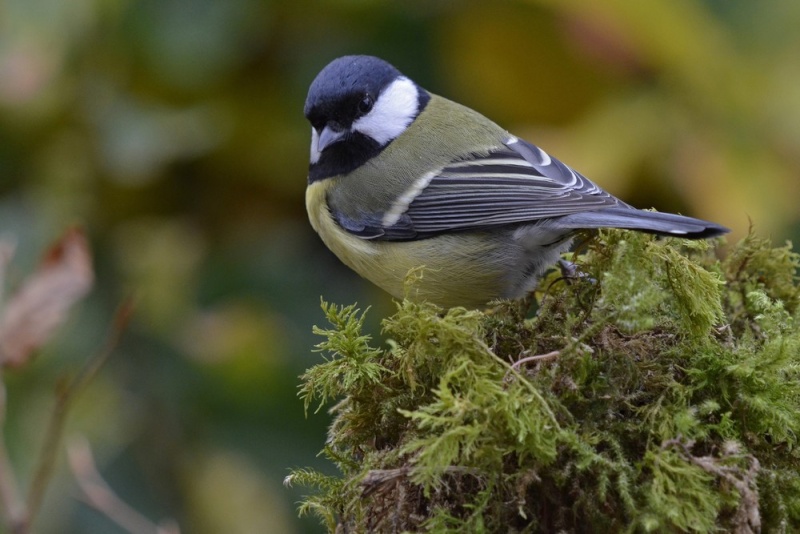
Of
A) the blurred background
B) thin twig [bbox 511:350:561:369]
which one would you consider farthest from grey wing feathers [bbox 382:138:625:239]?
the blurred background

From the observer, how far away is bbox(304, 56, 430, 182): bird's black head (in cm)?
254

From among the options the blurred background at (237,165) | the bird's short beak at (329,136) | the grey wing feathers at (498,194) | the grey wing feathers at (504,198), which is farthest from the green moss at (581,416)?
the blurred background at (237,165)

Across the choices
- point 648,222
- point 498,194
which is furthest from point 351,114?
point 648,222

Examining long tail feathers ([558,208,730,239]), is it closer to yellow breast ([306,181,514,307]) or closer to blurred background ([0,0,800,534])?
yellow breast ([306,181,514,307])

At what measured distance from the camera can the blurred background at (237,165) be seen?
3.22m

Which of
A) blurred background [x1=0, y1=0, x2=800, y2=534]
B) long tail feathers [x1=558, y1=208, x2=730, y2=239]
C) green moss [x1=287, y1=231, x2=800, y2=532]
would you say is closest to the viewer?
green moss [x1=287, y1=231, x2=800, y2=532]

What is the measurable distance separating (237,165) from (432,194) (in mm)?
1468

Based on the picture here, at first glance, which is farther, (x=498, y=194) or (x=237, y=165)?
(x=237, y=165)

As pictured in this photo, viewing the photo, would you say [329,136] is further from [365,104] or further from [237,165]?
[237,165]

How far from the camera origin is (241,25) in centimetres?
351

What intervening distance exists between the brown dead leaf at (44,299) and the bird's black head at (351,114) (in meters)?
1.07

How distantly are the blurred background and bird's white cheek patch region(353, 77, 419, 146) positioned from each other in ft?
2.51

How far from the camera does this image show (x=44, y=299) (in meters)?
1.56

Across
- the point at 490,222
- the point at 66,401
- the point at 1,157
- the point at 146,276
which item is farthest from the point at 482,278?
the point at 1,157
